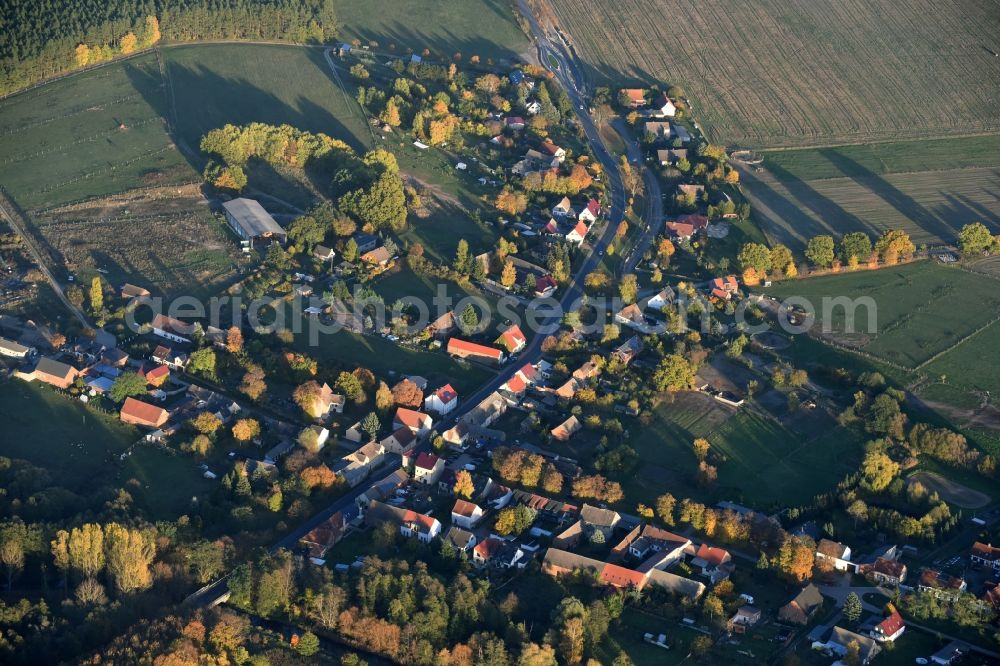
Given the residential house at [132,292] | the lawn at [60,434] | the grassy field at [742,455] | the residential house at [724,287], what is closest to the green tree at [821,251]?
the residential house at [724,287]

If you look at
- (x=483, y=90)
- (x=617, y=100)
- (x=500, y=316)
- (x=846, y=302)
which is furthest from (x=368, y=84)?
(x=846, y=302)

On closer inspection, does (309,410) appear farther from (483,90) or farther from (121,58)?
(121,58)

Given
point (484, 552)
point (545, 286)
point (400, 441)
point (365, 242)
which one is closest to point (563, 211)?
point (545, 286)

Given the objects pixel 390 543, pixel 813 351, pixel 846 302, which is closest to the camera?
pixel 390 543

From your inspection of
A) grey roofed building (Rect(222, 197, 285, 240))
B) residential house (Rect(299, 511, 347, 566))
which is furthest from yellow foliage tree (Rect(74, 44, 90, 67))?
residential house (Rect(299, 511, 347, 566))

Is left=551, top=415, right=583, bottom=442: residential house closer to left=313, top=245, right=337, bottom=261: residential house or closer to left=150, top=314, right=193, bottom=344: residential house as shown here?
left=150, top=314, right=193, bottom=344: residential house

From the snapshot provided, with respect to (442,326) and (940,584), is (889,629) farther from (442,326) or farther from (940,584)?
(442,326)
